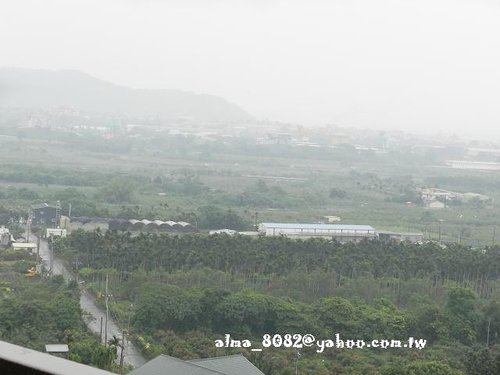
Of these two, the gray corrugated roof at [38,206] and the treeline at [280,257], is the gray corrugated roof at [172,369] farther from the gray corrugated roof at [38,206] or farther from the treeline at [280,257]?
the gray corrugated roof at [38,206]

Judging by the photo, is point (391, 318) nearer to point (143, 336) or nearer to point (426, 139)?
point (143, 336)

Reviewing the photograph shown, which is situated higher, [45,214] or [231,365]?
[231,365]

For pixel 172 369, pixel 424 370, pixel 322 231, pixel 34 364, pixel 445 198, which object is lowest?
pixel 445 198

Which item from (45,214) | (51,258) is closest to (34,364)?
(51,258)

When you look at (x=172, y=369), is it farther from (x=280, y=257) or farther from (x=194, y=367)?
(x=280, y=257)

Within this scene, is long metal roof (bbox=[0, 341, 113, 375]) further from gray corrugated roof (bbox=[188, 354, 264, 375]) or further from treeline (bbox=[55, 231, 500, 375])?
treeline (bbox=[55, 231, 500, 375])

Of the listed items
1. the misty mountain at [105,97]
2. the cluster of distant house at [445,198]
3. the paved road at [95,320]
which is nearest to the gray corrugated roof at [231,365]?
the paved road at [95,320]

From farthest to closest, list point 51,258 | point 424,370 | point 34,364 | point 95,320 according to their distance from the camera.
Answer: point 51,258 < point 95,320 < point 424,370 < point 34,364
